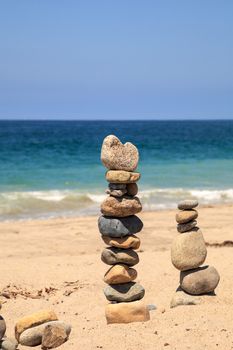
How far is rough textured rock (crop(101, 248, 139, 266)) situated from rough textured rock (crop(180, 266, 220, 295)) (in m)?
0.80

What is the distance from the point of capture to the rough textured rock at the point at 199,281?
810 centimetres

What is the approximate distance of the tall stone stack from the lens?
7.58 metres

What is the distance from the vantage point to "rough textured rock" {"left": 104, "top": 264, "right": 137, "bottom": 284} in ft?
25.2

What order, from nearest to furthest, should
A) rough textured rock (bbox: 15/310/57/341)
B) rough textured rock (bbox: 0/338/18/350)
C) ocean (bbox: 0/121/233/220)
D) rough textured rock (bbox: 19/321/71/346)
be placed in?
rough textured rock (bbox: 0/338/18/350) < rough textured rock (bbox: 19/321/71/346) < rough textured rock (bbox: 15/310/57/341) < ocean (bbox: 0/121/233/220)

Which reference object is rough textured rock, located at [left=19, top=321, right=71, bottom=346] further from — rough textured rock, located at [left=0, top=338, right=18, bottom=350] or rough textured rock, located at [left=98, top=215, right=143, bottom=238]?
rough textured rock, located at [left=98, top=215, right=143, bottom=238]

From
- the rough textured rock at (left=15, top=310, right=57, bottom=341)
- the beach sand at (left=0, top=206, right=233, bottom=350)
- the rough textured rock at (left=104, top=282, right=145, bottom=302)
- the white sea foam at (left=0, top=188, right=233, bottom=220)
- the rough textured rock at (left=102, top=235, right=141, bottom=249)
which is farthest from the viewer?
the white sea foam at (left=0, top=188, right=233, bottom=220)

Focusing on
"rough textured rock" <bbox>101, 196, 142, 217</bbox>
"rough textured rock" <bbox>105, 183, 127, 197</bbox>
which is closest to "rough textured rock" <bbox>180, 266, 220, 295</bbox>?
"rough textured rock" <bbox>101, 196, 142, 217</bbox>

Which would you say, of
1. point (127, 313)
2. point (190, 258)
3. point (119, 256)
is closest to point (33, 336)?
point (127, 313)

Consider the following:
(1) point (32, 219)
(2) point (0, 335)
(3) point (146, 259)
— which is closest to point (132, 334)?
(2) point (0, 335)

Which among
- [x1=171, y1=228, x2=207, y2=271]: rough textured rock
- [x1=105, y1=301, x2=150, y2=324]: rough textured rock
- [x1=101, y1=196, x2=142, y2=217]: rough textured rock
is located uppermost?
[x1=101, y1=196, x2=142, y2=217]: rough textured rock

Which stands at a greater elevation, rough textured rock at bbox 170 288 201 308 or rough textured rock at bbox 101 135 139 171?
Answer: rough textured rock at bbox 101 135 139 171

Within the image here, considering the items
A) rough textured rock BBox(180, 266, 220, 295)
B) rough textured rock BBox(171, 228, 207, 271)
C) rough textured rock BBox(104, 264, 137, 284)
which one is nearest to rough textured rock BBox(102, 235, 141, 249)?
rough textured rock BBox(104, 264, 137, 284)

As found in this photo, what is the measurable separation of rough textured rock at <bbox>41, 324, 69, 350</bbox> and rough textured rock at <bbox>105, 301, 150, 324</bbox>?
2.26 ft

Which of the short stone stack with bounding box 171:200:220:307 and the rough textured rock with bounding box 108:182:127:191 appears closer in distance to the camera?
the rough textured rock with bounding box 108:182:127:191
